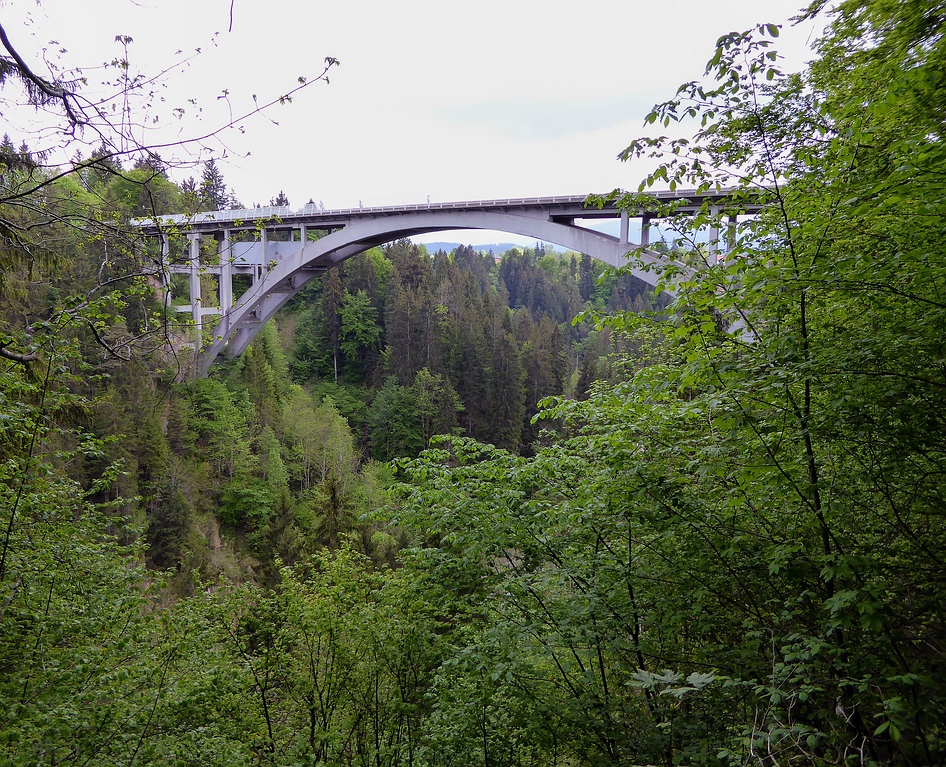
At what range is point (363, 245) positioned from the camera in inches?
827

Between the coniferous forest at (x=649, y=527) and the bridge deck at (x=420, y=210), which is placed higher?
the bridge deck at (x=420, y=210)

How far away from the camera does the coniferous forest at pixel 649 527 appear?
2.53 metres

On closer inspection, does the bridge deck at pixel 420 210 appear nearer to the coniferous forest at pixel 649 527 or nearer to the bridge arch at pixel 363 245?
the bridge arch at pixel 363 245

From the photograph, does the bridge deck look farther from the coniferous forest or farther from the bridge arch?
the coniferous forest

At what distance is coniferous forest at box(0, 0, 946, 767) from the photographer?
99.7 inches

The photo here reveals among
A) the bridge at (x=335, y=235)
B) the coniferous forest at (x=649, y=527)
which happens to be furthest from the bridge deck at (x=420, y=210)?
the coniferous forest at (x=649, y=527)

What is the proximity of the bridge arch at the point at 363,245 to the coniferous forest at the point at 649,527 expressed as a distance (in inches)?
391

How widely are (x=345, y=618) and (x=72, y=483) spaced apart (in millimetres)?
3160

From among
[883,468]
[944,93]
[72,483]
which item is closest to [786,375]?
[883,468]

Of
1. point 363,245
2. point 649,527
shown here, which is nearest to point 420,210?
point 363,245

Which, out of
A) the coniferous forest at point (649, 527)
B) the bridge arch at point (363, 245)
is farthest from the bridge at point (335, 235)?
the coniferous forest at point (649, 527)

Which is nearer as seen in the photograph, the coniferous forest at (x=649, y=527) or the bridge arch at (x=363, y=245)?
the coniferous forest at (x=649, y=527)

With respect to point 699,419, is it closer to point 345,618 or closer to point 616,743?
point 616,743

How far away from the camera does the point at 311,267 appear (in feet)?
71.1
